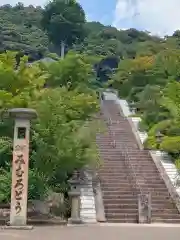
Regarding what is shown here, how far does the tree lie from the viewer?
50.2 metres

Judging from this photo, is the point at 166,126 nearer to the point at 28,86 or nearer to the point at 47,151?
the point at 28,86

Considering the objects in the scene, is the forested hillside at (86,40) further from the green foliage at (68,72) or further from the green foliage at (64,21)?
the green foliage at (68,72)

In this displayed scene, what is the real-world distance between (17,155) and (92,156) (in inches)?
128

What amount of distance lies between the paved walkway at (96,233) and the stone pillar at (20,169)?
2.33 ft

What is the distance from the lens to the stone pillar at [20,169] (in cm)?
1299

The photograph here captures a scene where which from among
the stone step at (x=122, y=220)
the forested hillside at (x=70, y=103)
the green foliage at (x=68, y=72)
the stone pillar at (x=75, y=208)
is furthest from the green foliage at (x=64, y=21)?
the stone pillar at (x=75, y=208)

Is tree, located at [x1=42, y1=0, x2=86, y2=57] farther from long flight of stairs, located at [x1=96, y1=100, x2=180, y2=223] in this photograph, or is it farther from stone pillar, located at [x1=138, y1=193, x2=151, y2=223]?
stone pillar, located at [x1=138, y1=193, x2=151, y2=223]

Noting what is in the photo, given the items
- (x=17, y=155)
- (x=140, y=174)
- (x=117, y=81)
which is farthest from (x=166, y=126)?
(x=117, y=81)

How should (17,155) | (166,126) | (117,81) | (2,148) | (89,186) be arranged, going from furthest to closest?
(117,81) → (166,126) → (89,186) → (2,148) → (17,155)

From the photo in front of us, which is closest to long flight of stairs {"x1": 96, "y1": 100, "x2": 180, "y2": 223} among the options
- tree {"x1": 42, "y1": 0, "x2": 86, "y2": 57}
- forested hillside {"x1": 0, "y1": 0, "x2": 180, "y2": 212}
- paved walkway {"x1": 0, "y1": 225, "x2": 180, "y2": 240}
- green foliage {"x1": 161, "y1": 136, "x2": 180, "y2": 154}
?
green foliage {"x1": 161, "y1": 136, "x2": 180, "y2": 154}

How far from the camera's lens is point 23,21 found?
229ft

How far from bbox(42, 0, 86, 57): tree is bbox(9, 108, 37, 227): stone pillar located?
37.0 metres

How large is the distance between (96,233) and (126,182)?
239 inches

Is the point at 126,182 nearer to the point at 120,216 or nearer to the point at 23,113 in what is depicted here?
the point at 120,216
